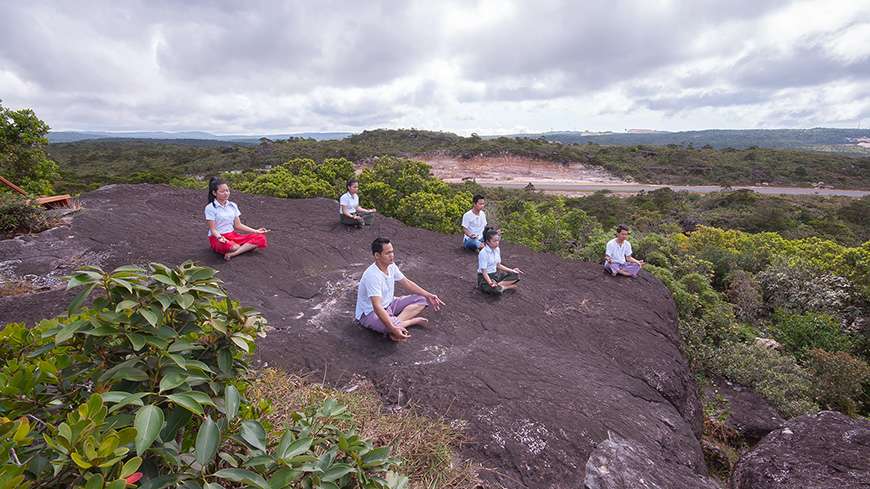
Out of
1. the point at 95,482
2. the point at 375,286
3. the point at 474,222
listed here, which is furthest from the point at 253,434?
the point at 474,222

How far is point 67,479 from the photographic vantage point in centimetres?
126

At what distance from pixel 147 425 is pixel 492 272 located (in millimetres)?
5295

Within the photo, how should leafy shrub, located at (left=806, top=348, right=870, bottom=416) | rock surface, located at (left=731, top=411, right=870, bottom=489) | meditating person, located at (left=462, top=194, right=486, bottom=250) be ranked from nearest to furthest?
rock surface, located at (left=731, top=411, right=870, bottom=489) < leafy shrub, located at (left=806, top=348, right=870, bottom=416) < meditating person, located at (left=462, top=194, right=486, bottom=250)

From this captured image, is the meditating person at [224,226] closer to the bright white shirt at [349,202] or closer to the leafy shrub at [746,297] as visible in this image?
the bright white shirt at [349,202]

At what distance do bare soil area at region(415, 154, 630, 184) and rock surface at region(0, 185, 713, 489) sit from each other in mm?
38000

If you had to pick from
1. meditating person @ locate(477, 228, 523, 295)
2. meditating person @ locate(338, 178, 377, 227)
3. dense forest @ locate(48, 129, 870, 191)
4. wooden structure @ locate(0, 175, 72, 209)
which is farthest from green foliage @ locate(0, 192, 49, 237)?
dense forest @ locate(48, 129, 870, 191)

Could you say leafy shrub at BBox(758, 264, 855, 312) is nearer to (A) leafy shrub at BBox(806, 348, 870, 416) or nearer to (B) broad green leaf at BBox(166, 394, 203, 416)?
(A) leafy shrub at BBox(806, 348, 870, 416)

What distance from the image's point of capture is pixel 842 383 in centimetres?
784

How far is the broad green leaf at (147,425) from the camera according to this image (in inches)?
48.5

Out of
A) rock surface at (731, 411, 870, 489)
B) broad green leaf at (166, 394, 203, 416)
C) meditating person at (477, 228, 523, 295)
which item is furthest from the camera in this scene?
meditating person at (477, 228, 523, 295)

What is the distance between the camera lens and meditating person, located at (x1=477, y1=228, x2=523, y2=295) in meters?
6.11

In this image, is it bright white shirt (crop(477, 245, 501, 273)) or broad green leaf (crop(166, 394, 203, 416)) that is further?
bright white shirt (crop(477, 245, 501, 273))

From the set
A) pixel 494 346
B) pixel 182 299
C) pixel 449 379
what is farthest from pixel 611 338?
pixel 182 299

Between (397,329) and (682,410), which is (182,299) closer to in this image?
(397,329)
